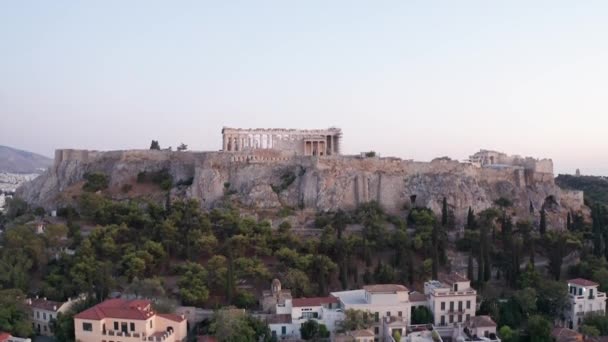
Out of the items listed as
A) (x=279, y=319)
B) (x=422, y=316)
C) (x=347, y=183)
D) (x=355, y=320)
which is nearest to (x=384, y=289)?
(x=422, y=316)

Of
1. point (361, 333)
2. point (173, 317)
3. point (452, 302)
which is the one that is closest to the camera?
point (361, 333)

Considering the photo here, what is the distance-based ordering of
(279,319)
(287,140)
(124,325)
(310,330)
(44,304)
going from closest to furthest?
(124,325) → (310,330) → (279,319) → (44,304) → (287,140)

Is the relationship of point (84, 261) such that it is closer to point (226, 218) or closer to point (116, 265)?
point (116, 265)

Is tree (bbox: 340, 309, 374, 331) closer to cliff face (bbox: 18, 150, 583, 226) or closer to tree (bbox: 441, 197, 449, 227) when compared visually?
tree (bbox: 441, 197, 449, 227)

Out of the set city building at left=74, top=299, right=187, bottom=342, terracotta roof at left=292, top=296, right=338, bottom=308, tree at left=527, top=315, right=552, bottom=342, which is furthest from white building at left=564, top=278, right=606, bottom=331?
city building at left=74, top=299, right=187, bottom=342

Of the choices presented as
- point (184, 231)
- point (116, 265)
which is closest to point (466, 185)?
point (184, 231)

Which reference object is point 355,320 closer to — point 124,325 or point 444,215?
point 124,325
